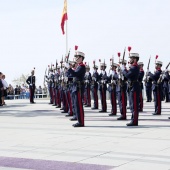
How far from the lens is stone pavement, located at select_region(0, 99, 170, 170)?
688cm

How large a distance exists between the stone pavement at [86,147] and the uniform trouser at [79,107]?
33 centimetres

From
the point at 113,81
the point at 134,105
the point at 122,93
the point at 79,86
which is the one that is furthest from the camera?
the point at 113,81

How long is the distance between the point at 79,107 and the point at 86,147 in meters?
3.74

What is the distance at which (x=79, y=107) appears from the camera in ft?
40.0

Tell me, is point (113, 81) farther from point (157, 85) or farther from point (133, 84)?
point (133, 84)

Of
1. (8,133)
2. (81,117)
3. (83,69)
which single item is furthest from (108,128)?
(8,133)

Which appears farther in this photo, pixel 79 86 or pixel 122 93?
pixel 122 93

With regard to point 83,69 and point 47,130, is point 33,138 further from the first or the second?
point 83,69

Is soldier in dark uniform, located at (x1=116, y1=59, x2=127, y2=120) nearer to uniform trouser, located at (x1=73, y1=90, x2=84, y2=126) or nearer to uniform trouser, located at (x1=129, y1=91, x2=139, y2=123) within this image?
uniform trouser, located at (x1=129, y1=91, x2=139, y2=123)

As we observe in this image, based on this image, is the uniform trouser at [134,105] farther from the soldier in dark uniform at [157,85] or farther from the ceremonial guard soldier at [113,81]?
the soldier in dark uniform at [157,85]

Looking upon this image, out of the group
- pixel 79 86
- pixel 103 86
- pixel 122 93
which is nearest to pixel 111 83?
pixel 122 93

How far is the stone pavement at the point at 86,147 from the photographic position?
688cm

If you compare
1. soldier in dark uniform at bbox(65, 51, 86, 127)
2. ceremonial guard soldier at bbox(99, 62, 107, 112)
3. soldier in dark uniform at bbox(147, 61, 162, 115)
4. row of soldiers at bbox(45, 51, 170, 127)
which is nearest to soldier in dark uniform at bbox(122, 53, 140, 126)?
row of soldiers at bbox(45, 51, 170, 127)

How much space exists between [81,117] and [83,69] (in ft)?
4.26
